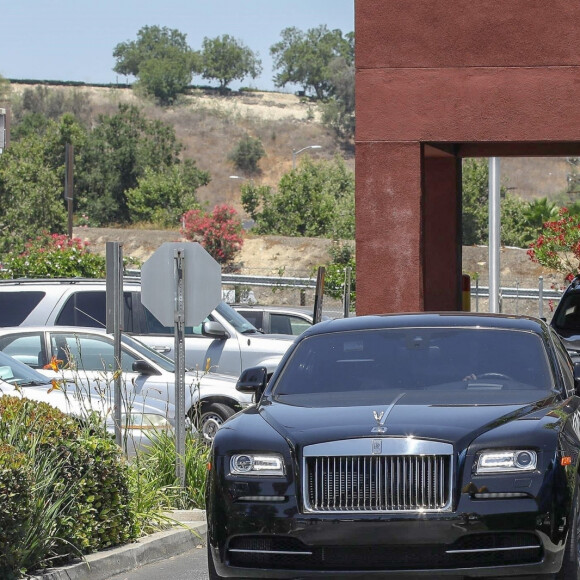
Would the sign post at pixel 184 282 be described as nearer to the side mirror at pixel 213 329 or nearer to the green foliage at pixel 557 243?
the side mirror at pixel 213 329

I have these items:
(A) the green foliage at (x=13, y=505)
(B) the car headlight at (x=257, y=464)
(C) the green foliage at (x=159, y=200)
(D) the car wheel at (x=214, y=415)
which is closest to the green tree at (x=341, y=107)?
(C) the green foliage at (x=159, y=200)

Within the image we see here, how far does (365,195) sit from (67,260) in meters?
19.8

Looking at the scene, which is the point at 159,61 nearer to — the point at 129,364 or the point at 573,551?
the point at 129,364

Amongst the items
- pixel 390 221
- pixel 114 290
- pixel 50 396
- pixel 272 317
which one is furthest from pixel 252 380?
pixel 272 317

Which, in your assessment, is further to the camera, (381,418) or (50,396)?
(50,396)

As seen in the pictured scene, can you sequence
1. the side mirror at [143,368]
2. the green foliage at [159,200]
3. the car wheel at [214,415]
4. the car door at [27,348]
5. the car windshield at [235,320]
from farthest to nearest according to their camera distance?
1. the green foliage at [159,200]
2. the car windshield at [235,320]
3. the car door at [27,348]
4. the car wheel at [214,415]
5. the side mirror at [143,368]

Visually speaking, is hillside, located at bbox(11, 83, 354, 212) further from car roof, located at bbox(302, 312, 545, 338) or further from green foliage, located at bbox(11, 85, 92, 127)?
car roof, located at bbox(302, 312, 545, 338)

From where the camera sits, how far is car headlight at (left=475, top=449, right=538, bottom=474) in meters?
6.25

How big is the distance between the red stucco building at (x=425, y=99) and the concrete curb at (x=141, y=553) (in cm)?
599

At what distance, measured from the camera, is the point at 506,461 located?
6281mm

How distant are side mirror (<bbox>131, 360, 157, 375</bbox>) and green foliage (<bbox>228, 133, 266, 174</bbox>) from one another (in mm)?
95619

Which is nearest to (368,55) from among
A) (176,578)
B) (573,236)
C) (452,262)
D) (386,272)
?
(386,272)

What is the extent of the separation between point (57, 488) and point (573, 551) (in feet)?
11.0

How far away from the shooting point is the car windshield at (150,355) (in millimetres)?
15352
